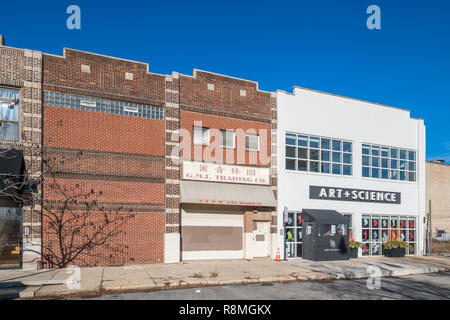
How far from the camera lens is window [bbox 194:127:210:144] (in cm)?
1925

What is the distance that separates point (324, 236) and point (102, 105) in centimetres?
1312

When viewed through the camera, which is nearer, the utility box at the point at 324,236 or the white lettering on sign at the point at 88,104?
the white lettering on sign at the point at 88,104

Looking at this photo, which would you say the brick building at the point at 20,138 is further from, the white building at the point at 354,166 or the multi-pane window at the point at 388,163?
the multi-pane window at the point at 388,163

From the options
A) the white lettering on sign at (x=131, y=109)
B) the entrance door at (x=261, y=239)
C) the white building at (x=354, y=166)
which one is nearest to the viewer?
the white lettering on sign at (x=131, y=109)

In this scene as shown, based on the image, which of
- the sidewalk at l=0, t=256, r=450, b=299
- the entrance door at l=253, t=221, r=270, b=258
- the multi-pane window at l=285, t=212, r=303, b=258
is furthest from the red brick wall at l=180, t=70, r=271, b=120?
the sidewalk at l=0, t=256, r=450, b=299

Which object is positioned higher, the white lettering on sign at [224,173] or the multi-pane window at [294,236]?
the white lettering on sign at [224,173]

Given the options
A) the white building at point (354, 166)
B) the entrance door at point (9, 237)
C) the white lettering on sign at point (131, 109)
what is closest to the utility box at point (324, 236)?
the white building at point (354, 166)

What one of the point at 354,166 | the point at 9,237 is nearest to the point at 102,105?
the point at 9,237

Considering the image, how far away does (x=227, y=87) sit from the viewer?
20312mm

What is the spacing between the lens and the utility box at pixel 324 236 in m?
20.0

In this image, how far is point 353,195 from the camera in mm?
23125

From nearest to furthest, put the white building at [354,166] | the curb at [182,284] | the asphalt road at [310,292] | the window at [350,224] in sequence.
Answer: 1. the asphalt road at [310,292]
2. the curb at [182,284]
3. the white building at [354,166]
4. the window at [350,224]

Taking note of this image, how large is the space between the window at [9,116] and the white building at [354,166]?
13007mm

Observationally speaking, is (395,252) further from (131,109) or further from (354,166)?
(131,109)
